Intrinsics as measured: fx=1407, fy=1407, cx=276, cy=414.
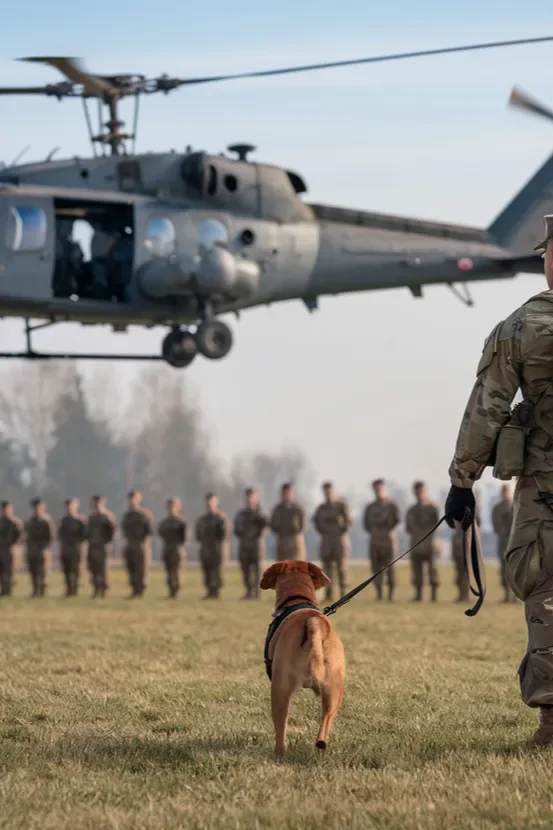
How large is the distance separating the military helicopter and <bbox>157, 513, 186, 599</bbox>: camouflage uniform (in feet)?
21.0

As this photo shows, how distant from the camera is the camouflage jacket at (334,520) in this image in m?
23.2

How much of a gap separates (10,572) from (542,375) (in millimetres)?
20095

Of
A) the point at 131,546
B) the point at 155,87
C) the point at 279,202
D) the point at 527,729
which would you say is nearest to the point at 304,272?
the point at 279,202

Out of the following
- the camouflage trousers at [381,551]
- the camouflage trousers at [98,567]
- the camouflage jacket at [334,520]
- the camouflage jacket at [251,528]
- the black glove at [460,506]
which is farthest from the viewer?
the camouflage trousers at [98,567]

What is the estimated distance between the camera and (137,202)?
59.1ft

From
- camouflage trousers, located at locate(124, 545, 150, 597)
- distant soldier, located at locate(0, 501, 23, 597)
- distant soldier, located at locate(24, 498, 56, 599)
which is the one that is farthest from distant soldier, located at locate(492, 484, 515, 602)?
distant soldier, located at locate(0, 501, 23, 597)

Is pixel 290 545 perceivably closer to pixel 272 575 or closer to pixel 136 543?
pixel 136 543

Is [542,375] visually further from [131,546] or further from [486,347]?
[131,546]

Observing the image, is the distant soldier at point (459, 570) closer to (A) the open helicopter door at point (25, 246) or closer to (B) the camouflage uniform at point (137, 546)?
(B) the camouflage uniform at point (137, 546)

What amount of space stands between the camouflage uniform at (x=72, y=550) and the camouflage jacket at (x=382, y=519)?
16.7 feet

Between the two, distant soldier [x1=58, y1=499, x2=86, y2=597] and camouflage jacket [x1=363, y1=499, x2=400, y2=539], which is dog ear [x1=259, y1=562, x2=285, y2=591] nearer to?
camouflage jacket [x1=363, y1=499, x2=400, y2=539]

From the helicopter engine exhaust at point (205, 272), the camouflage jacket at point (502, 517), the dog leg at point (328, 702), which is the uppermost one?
the helicopter engine exhaust at point (205, 272)

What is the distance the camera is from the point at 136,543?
24.7 meters

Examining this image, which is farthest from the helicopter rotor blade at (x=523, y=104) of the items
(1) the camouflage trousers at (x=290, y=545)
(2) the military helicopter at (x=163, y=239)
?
(1) the camouflage trousers at (x=290, y=545)
